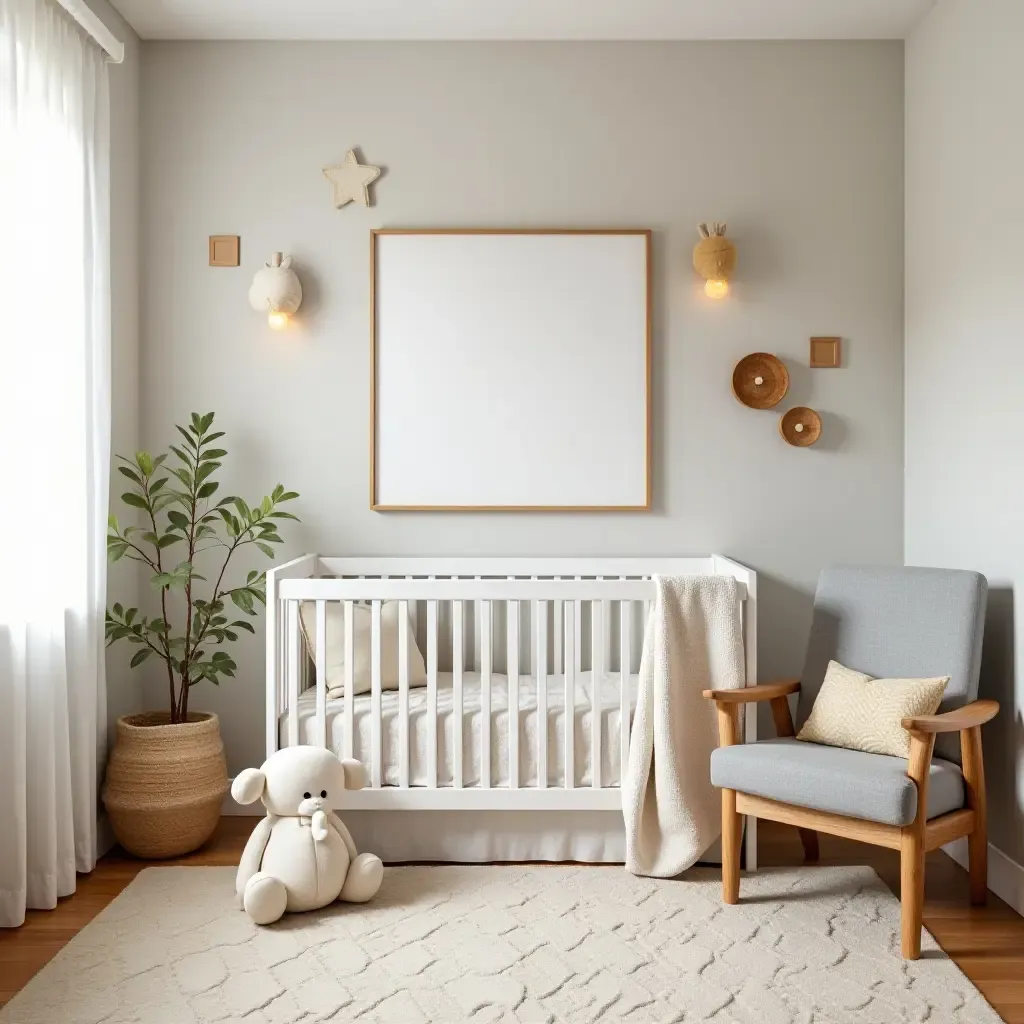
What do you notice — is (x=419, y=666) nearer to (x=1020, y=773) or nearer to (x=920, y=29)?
(x=1020, y=773)

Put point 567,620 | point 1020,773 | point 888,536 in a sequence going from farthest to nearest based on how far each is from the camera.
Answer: point 888,536, point 567,620, point 1020,773

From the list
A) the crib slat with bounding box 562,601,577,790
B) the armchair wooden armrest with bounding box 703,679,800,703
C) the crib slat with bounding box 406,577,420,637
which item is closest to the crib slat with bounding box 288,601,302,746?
the crib slat with bounding box 406,577,420,637

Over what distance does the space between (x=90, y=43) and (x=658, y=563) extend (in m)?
2.35

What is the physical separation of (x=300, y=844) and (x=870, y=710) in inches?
58.5

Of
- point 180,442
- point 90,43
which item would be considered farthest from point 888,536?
point 90,43

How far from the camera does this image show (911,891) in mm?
2184

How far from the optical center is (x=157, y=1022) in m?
1.92

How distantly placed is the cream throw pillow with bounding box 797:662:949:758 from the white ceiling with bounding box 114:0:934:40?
2.08 m

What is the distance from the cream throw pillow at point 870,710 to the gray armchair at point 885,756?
0.05 m

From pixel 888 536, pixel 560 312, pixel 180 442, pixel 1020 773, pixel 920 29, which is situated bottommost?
pixel 1020 773

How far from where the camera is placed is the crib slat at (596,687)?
2703 mm

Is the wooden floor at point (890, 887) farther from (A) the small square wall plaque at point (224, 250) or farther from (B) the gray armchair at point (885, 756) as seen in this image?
(A) the small square wall plaque at point (224, 250)

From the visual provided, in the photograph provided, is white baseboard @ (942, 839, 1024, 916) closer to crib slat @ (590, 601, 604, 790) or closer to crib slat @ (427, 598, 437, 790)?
crib slat @ (590, 601, 604, 790)

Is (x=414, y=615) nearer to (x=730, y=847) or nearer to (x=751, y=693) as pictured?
(x=751, y=693)
